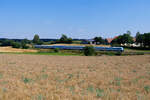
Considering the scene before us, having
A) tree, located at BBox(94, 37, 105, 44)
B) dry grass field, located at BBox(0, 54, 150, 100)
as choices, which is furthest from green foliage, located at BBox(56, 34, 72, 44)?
dry grass field, located at BBox(0, 54, 150, 100)

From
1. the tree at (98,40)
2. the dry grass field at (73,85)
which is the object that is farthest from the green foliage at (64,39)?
the dry grass field at (73,85)

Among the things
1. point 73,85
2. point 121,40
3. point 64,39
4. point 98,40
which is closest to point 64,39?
point 64,39

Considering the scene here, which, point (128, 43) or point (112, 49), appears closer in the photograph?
Result: point (112, 49)

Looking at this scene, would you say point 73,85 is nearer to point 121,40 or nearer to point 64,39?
point 121,40

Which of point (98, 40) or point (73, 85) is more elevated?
point (98, 40)

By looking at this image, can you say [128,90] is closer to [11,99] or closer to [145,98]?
[145,98]

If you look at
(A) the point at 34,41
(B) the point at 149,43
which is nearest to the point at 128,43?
(B) the point at 149,43

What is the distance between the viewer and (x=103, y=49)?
82812 millimetres

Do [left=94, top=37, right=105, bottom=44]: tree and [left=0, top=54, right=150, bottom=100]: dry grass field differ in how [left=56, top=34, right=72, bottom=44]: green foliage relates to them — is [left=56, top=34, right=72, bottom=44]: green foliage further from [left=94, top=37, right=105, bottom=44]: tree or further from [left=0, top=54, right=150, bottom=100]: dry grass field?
[left=0, top=54, right=150, bottom=100]: dry grass field

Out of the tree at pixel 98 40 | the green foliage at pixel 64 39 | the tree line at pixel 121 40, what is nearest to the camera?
the tree line at pixel 121 40

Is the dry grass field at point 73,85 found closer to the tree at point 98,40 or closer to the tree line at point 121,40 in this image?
the tree line at point 121,40

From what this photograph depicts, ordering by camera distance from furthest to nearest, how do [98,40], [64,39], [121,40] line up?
[64,39] → [98,40] → [121,40]

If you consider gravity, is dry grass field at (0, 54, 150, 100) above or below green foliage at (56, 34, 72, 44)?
below

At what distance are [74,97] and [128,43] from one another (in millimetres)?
131385
